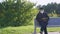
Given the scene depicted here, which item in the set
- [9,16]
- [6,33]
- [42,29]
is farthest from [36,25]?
[9,16]

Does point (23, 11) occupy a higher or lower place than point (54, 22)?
lower

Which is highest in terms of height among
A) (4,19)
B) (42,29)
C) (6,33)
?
(42,29)

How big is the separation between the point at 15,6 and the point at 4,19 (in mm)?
1901

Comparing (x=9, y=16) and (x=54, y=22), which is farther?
(x=9, y=16)

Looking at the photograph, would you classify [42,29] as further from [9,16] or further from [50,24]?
[9,16]

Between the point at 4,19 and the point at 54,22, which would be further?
the point at 4,19

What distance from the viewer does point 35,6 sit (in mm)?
26594

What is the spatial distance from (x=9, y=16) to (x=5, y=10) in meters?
1.15

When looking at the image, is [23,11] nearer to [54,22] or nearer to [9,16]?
[9,16]

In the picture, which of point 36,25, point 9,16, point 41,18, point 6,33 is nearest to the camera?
point 41,18

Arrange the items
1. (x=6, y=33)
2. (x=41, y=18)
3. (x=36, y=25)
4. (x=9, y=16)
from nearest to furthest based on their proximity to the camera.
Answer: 1. (x=41, y=18)
2. (x=36, y=25)
3. (x=6, y=33)
4. (x=9, y=16)

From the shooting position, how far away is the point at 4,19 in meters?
26.0

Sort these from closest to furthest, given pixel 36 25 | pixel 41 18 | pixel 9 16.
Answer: pixel 41 18 < pixel 36 25 < pixel 9 16

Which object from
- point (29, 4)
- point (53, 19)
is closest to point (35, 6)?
point (29, 4)
